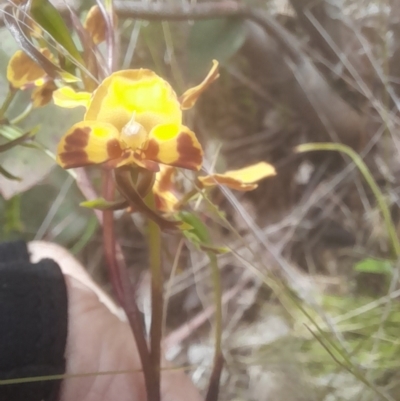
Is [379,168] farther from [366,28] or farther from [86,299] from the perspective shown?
[86,299]

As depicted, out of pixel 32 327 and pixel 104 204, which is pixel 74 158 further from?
pixel 32 327

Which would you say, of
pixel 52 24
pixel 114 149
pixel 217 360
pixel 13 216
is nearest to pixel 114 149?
pixel 114 149

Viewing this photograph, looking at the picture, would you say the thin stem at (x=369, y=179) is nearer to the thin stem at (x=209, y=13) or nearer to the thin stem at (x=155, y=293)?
the thin stem at (x=209, y=13)

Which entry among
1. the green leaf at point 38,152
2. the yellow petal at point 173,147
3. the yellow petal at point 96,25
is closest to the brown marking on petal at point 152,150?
the yellow petal at point 173,147

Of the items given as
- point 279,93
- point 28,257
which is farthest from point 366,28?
point 28,257

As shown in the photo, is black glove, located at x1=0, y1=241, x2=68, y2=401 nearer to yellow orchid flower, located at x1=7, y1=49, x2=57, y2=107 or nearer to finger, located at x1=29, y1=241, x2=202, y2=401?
finger, located at x1=29, y1=241, x2=202, y2=401

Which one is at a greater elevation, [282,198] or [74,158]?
[74,158]
